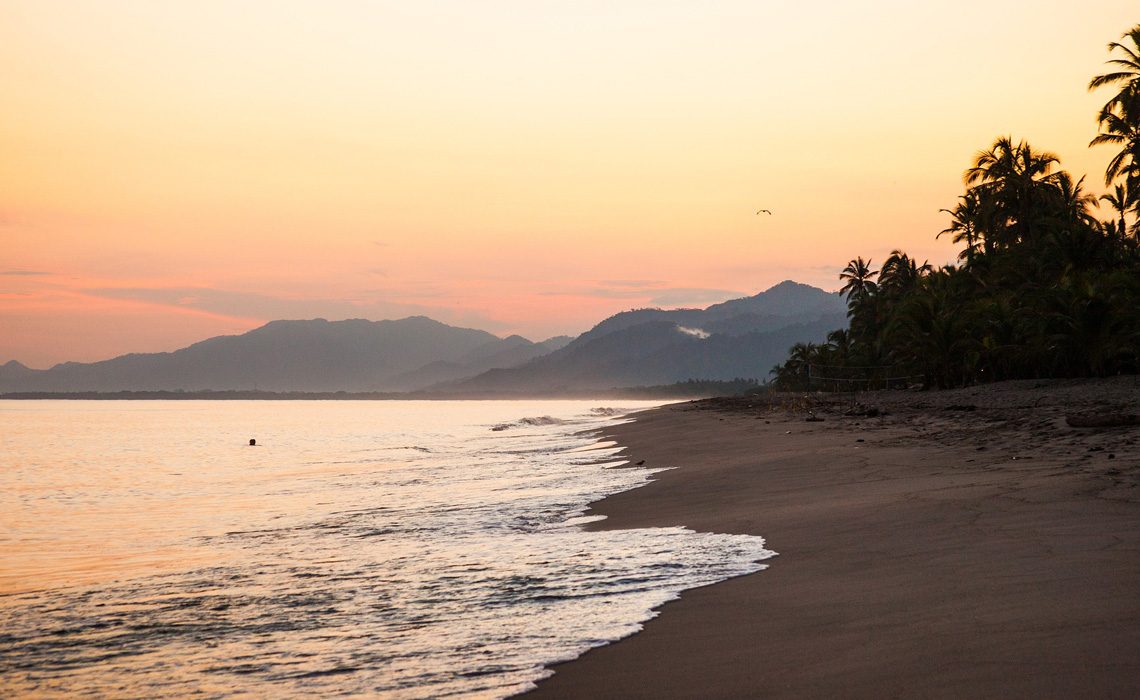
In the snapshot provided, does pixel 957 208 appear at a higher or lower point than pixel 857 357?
higher

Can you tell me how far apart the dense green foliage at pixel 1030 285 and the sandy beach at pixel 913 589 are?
25312mm

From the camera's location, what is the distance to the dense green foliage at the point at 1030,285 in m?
38.7

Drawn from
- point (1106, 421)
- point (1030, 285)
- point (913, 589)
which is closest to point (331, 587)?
point (913, 589)

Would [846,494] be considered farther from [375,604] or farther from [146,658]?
[146,658]

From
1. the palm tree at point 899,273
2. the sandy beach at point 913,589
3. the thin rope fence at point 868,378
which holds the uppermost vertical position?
the palm tree at point 899,273

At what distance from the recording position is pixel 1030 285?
151 feet

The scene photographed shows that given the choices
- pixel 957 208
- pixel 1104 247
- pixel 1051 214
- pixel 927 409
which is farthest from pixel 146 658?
pixel 957 208

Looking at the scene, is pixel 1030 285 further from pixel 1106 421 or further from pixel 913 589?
pixel 913 589

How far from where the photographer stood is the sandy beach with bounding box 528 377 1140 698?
5.05 metres

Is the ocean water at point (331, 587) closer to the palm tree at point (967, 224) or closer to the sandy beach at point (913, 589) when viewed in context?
the sandy beach at point (913, 589)

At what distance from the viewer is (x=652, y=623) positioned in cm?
712

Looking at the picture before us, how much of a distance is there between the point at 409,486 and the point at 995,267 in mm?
47139

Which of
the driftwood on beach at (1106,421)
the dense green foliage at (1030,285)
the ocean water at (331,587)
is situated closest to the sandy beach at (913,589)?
the driftwood on beach at (1106,421)

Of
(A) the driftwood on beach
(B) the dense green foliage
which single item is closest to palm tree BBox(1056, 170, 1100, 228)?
(B) the dense green foliage
